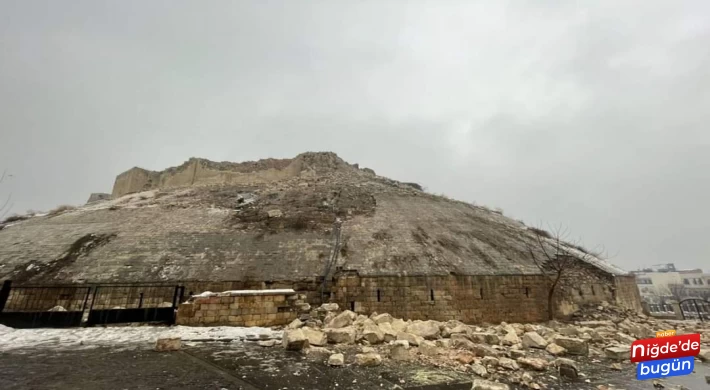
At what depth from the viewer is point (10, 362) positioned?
6207 millimetres

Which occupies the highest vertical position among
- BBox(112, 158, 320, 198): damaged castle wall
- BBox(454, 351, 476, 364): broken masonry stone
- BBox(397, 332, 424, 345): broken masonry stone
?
BBox(112, 158, 320, 198): damaged castle wall

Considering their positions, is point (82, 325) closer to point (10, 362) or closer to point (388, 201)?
point (10, 362)

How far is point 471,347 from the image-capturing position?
7.38 metres

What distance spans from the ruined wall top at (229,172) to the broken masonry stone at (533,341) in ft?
78.7

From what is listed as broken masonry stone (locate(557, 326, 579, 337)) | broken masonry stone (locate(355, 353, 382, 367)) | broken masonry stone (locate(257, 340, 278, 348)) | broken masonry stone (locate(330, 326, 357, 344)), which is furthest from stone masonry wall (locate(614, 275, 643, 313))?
broken masonry stone (locate(257, 340, 278, 348))

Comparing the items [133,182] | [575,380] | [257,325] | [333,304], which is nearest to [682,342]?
[575,380]

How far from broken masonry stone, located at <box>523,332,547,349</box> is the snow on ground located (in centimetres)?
701

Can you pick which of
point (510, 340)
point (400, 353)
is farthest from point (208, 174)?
point (510, 340)

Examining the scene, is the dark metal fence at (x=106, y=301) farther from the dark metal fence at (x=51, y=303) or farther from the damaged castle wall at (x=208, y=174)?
the damaged castle wall at (x=208, y=174)

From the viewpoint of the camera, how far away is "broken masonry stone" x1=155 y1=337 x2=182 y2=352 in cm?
744

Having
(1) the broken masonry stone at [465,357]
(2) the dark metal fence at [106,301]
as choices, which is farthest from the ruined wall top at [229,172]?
(1) the broken masonry stone at [465,357]

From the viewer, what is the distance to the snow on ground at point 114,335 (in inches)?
315

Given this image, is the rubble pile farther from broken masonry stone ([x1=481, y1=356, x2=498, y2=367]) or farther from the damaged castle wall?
the damaged castle wall

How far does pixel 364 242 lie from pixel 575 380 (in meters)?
10.3
